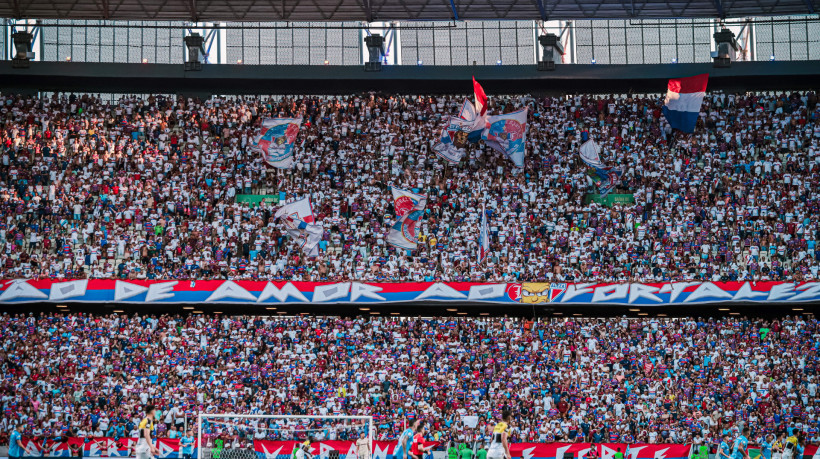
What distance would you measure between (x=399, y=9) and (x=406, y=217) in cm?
1049

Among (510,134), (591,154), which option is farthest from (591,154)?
(510,134)

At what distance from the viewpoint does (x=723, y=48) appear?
5019 cm

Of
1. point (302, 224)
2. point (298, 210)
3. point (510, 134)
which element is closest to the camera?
point (298, 210)

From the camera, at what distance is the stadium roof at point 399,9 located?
46.6 metres

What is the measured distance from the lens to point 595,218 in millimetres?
44094

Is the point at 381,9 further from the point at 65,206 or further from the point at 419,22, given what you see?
the point at 65,206

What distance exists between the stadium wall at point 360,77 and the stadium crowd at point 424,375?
47.3 feet

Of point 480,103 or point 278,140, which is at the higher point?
point 480,103

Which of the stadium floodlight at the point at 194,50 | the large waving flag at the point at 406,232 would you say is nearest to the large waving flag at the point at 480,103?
the large waving flag at the point at 406,232

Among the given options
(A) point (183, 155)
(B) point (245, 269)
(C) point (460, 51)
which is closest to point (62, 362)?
(B) point (245, 269)

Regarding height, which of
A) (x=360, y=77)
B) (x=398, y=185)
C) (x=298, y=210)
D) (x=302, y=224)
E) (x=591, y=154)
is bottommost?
(x=302, y=224)

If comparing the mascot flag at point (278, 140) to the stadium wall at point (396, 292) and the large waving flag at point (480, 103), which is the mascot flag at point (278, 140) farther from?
the stadium wall at point (396, 292)

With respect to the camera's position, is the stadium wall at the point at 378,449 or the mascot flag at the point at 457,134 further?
the mascot flag at the point at 457,134

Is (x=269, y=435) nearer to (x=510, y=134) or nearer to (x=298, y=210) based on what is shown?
(x=298, y=210)
